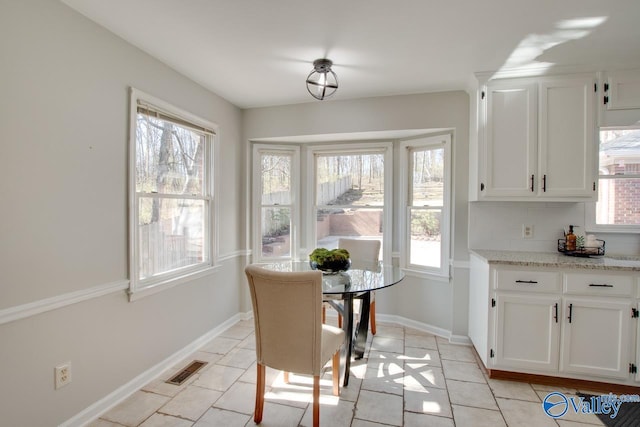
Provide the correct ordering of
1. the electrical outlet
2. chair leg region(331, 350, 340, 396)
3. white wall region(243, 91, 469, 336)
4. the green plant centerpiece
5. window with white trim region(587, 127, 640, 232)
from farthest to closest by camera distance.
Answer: white wall region(243, 91, 469, 336) < window with white trim region(587, 127, 640, 232) < the green plant centerpiece < chair leg region(331, 350, 340, 396) < the electrical outlet

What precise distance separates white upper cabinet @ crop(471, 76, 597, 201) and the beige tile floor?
147 cm

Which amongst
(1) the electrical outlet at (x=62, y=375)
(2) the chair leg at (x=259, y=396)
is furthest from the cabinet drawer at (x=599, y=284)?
(1) the electrical outlet at (x=62, y=375)

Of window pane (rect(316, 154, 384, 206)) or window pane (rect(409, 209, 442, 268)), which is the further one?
window pane (rect(316, 154, 384, 206))

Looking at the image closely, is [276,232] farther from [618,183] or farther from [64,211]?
[618,183]

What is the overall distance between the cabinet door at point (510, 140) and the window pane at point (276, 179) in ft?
6.96

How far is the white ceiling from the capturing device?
1760 mm

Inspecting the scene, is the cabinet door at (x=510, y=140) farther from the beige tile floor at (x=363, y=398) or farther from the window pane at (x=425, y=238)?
the beige tile floor at (x=363, y=398)

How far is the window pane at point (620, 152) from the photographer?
8.55 ft

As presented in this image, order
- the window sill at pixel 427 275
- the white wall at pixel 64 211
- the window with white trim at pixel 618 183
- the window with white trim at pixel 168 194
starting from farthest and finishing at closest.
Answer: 1. the window sill at pixel 427 275
2. the window with white trim at pixel 618 183
3. the window with white trim at pixel 168 194
4. the white wall at pixel 64 211

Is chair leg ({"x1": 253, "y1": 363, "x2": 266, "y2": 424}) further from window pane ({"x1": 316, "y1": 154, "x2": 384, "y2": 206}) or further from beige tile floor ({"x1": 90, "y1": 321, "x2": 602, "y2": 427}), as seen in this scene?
window pane ({"x1": 316, "y1": 154, "x2": 384, "y2": 206})

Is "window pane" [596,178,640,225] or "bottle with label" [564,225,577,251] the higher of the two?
"window pane" [596,178,640,225]

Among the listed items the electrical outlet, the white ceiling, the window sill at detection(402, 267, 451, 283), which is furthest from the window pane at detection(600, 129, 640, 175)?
the electrical outlet

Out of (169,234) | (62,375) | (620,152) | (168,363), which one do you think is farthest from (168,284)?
(620,152)

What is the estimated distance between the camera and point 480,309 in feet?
8.66
